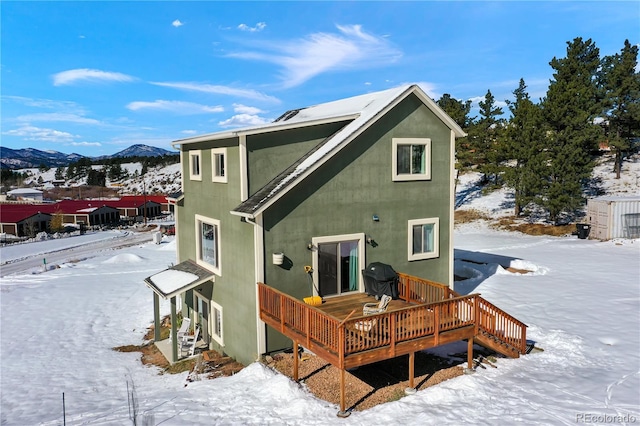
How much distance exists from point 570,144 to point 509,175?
5.66 m

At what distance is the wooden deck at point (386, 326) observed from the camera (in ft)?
31.2

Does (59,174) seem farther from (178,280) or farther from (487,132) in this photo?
(178,280)

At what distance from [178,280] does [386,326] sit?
26.2 ft

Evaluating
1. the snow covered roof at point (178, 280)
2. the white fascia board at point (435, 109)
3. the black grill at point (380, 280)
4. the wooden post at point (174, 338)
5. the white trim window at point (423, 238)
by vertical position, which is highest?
the white fascia board at point (435, 109)

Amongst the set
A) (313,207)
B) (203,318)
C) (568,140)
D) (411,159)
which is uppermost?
(568,140)

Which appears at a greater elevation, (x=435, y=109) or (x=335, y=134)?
(x=435, y=109)

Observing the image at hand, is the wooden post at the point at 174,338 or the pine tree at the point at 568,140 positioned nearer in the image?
the wooden post at the point at 174,338

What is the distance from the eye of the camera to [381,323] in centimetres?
996

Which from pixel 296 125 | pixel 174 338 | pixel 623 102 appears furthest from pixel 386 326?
pixel 623 102

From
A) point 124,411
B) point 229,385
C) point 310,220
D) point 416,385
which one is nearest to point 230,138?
point 310,220

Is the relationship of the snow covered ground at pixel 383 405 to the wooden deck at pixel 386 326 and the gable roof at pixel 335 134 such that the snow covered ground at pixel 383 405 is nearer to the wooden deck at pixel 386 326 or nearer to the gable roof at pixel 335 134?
the wooden deck at pixel 386 326

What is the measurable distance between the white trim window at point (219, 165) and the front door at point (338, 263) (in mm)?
3699

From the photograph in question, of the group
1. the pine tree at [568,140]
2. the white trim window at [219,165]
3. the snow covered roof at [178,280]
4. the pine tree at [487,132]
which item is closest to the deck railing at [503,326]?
the white trim window at [219,165]

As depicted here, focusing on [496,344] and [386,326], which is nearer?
[386,326]
